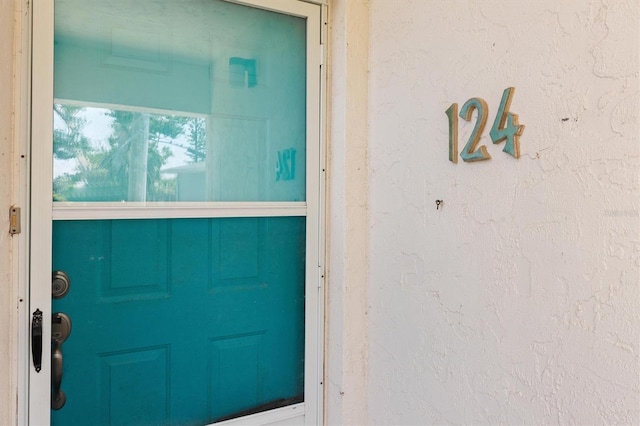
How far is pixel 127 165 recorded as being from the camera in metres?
1.36

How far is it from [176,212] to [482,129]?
1046 mm

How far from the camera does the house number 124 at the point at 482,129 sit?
1.00m

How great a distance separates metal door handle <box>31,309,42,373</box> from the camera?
4.00ft

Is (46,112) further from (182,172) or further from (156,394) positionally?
(156,394)

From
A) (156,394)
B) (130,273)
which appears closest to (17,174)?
(130,273)

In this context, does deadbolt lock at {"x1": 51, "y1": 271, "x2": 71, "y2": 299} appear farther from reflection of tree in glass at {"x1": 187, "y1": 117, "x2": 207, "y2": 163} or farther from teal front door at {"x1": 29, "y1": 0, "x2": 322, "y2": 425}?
reflection of tree in glass at {"x1": 187, "y1": 117, "x2": 207, "y2": 163}

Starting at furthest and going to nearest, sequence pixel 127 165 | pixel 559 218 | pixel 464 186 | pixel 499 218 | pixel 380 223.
Result: pixel 380 223 < pixel 127 165 < pixel 464 186 < pixel 499 218 < pixel 559 218

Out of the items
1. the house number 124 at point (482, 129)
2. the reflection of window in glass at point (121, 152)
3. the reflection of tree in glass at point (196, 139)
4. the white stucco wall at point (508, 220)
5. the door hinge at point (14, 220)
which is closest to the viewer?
the white stucco wall at point (508, 220)

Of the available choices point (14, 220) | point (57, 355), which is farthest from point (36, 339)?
point (14, 220)

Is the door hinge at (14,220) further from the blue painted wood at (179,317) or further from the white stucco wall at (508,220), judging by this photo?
the white stucco wall at (508,220)

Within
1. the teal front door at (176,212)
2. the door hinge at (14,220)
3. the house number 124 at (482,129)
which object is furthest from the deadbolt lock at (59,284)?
the house number 124 at (482,129)

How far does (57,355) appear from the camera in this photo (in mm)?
1271

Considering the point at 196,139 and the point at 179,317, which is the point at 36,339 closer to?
the point at 179,317

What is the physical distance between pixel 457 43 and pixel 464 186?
43cm
